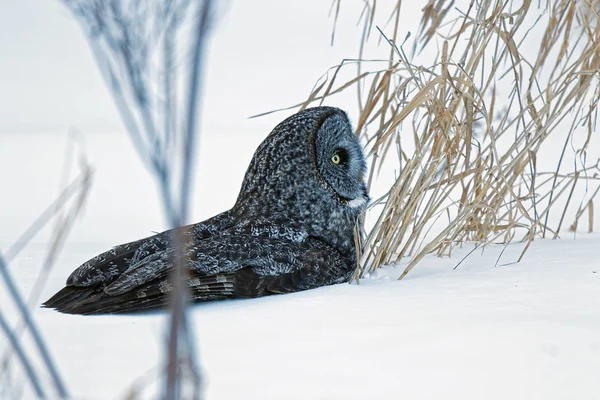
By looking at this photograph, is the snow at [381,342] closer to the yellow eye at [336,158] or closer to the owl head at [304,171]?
the owl head at [304,171]

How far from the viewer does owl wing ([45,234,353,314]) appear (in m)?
2.28

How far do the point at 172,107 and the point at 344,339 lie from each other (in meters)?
0.93

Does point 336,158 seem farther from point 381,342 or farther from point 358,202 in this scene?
point 381,342

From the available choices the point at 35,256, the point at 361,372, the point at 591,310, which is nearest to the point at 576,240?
the point at 591,310

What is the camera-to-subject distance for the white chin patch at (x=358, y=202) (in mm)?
2965

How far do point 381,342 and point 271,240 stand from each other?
0.87m

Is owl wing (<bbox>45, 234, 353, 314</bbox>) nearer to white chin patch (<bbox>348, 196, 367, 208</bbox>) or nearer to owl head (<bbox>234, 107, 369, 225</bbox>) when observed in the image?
owl head (<bbox>234, 107, 369, 225</bbox>)

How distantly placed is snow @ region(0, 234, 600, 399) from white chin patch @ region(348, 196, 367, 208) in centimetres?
49

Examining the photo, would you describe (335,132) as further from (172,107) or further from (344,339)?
(172,107)

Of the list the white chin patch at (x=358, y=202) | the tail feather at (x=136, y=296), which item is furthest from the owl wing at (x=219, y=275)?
the white chin patch at (x=358, y=202)

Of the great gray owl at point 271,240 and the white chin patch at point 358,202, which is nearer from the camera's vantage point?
the great gray owl at point 271,240

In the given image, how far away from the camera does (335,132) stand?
9.54ft

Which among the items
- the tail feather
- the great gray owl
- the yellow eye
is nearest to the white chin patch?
the great gray owl

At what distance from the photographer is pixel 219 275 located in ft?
7.84
